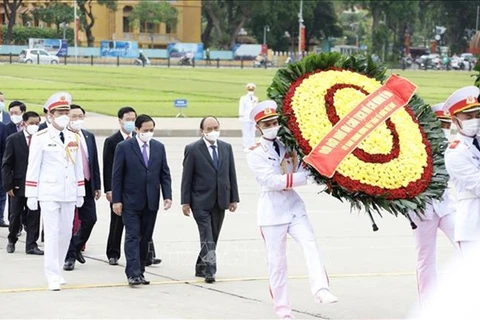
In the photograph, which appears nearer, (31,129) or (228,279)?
(228,279)

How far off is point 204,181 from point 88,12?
91.1 m

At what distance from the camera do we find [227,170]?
11766mm

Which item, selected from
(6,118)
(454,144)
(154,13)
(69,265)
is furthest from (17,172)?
(154,13)

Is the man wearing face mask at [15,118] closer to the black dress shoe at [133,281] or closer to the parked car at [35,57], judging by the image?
the black dress shoe at [133,281]

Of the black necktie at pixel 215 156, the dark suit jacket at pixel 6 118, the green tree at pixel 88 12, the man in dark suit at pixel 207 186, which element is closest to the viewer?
the man in dark suit at pixel 207 186

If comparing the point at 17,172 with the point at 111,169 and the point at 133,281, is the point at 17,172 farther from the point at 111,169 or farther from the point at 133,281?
the point at 133,281

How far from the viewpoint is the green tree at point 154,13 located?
10338cm

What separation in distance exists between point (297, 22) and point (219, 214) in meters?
109

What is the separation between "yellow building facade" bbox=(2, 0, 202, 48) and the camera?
360 ft

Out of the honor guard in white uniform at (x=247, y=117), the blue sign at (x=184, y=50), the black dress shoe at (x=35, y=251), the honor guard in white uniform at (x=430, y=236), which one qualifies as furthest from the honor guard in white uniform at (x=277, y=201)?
the blue sign at (x=184, y=50)

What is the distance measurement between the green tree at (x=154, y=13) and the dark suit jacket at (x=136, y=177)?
305 feet

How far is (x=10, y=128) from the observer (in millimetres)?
14711

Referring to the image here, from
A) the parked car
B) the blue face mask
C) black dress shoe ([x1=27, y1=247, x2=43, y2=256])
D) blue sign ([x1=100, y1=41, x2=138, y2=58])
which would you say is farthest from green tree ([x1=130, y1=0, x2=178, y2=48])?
the blue face mask

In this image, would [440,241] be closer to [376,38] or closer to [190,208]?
[190,208]
